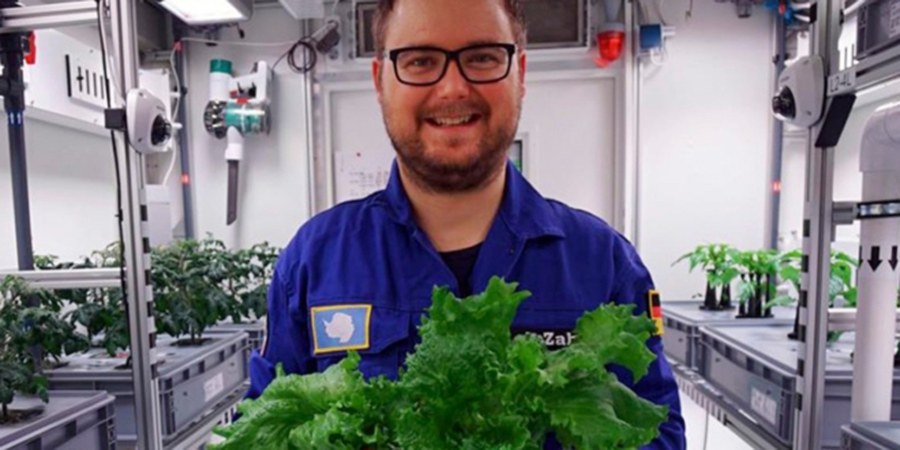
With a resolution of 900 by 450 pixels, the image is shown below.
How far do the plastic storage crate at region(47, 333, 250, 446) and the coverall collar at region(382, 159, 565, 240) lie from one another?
95 centimetres

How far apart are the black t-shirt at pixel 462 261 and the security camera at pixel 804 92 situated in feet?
2.60

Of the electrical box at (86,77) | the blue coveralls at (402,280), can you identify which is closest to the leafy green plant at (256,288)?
the electrical box at (86,77)

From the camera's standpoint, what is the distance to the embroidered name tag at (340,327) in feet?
2.87

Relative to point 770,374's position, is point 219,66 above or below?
above

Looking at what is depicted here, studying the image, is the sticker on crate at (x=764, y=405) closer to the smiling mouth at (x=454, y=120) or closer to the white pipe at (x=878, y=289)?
the white pipe at (x=878, y=289)

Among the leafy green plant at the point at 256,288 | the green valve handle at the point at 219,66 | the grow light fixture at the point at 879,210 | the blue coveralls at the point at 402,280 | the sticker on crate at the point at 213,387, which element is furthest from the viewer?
the green valve handle at the point at 219,66

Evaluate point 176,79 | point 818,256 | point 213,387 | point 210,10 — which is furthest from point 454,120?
point 176,79

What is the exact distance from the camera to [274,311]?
938mm

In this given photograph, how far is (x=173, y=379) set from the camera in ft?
4.77

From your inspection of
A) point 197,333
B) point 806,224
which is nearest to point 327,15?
point 197,333

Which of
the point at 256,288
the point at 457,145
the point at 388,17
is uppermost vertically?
the point at 388,17

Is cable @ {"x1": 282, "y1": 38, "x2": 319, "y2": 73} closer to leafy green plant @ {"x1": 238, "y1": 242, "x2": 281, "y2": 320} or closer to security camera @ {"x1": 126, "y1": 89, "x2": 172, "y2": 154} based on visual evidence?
leafy green plant @ {"x1": 238, "y1": 242, "x2": 281, "y2": 320}

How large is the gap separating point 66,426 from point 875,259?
1.75 metres

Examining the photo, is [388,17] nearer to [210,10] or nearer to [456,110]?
[456,110]
